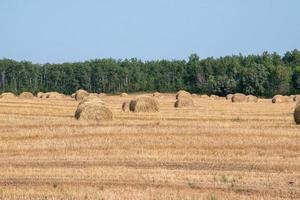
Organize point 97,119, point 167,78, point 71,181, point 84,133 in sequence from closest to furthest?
point 71,181 → point 84,133 → point 97,119 → point 167,78

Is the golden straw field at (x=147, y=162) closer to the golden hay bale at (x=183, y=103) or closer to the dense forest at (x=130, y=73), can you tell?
the golden hay bale at (x=183, y=103)

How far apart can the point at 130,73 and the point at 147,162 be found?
130 meters

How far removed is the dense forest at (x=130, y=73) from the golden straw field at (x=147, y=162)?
88631 millimetres

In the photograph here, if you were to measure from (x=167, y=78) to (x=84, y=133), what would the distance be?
12097 cm

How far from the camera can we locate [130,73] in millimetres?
145750

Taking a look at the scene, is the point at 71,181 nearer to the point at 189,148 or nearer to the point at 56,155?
the point at 56,155

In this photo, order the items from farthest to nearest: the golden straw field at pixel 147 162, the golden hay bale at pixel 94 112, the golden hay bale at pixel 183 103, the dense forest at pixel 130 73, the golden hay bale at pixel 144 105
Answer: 1. the dense forest at pixel 130 73
2. the golden hay bale at pixel 183 103
3. the golden hay bale at pixel 144 105
4. the golden hay bale at pixel 94 112
5. the golden straw field at pixel 147 162

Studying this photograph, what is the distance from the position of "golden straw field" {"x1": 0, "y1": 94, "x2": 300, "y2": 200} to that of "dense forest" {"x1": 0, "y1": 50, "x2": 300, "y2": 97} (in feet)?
291

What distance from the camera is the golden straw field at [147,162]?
11.9 metres

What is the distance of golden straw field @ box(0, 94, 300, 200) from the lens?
11.9 metres

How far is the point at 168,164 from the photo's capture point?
608 inches

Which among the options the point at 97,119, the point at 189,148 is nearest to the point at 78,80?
the point at 97,119

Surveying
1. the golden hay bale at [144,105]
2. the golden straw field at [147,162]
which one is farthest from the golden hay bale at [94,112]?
the golden hay bale at [144,105]

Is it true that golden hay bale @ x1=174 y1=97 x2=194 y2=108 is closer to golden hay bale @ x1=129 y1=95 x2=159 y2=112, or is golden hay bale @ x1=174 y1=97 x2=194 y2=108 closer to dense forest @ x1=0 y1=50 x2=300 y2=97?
golden hay bale @ x1=129 y1=95 x2=159 y2=112
